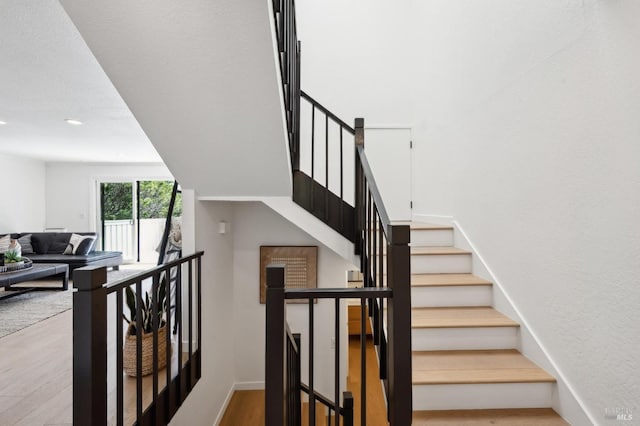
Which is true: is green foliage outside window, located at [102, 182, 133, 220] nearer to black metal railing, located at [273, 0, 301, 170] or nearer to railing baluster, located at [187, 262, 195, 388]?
railing baluster, located at [187, 262, 195, 388]

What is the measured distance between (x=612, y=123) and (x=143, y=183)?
28.2 feet

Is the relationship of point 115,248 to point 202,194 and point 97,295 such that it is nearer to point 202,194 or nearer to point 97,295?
point 202,194

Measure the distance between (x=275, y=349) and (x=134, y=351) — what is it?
5.08 feet

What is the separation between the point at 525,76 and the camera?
2051 mm

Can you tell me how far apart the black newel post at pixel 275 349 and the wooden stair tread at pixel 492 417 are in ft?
2.78

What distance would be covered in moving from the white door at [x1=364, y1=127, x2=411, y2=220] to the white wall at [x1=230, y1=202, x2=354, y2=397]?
1.04 m

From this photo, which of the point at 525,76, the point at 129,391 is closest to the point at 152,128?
the point at 129,391

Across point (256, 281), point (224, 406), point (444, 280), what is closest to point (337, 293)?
point (444, 280)

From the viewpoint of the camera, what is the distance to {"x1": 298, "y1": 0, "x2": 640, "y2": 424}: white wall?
1397mm

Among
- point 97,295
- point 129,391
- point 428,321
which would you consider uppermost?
point 97,295

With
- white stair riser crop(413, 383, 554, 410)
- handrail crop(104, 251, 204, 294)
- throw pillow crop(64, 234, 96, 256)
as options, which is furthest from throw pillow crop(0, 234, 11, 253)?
white stair riser crop(413, 383, 554, 410)

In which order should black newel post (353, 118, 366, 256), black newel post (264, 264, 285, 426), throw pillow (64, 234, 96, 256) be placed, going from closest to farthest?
black newel post (264, 264, 285, 426) < black newel post (353, 118, 366, 256) < throw pillow (64, 234, 96, 256)

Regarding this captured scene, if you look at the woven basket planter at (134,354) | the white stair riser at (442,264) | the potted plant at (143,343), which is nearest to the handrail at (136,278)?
the potted plant at (143,343)

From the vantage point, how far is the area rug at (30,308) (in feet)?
12.7
